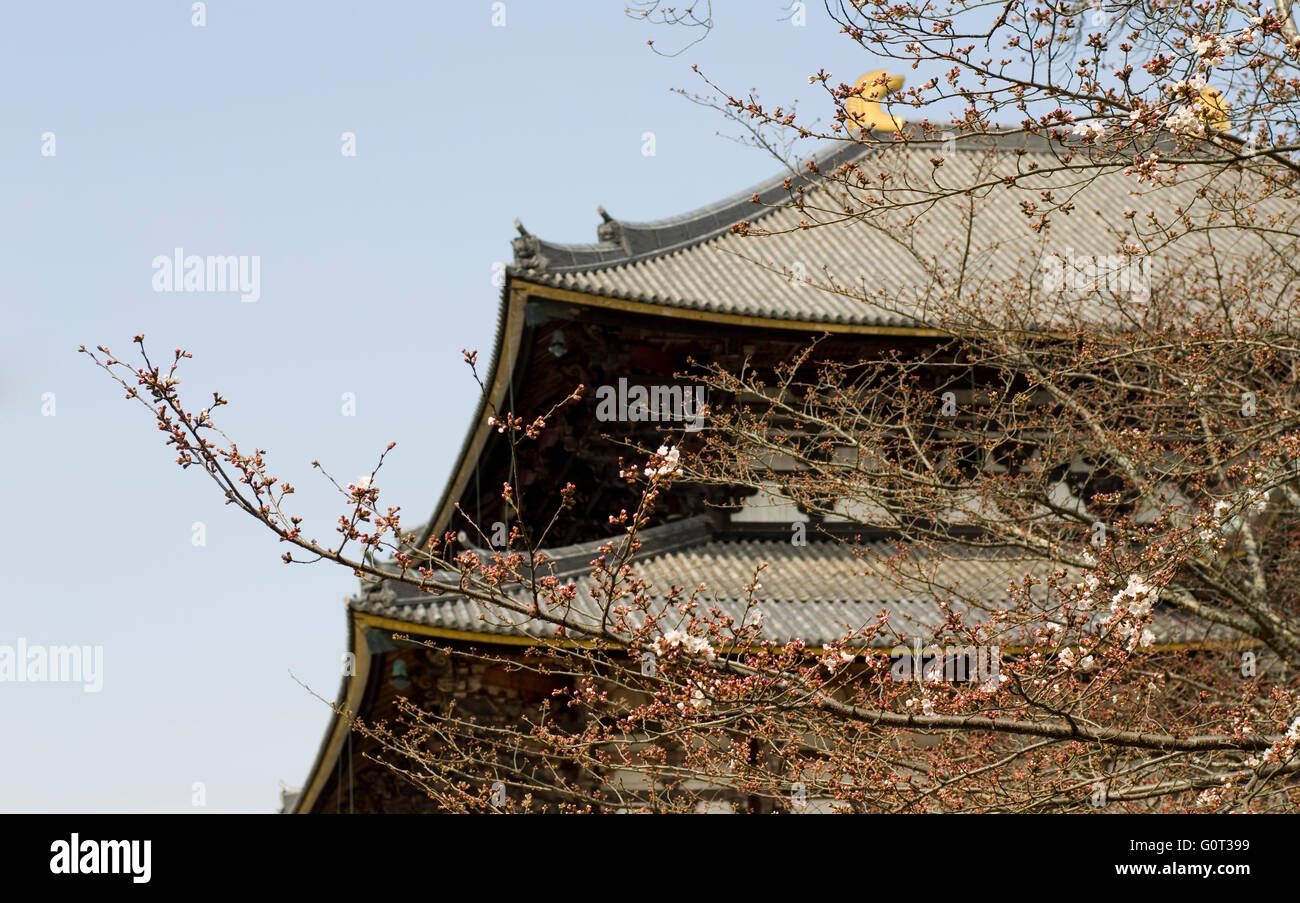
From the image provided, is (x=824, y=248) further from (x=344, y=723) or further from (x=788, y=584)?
(x=344, y=723)

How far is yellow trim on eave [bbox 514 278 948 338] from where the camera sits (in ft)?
43.6

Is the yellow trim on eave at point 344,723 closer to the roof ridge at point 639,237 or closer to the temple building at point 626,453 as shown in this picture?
the temple building at point 626,453

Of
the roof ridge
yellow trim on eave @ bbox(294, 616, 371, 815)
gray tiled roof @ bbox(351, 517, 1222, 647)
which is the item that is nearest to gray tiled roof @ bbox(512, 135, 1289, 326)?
the roof ridge

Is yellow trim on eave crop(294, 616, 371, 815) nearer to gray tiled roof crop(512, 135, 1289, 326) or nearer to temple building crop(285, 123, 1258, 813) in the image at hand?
temple building crop(285, 123, 1258, 813)

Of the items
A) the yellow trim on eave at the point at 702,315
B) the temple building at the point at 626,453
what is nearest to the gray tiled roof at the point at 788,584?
the temple building at the point at 626,453

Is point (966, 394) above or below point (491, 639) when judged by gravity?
above

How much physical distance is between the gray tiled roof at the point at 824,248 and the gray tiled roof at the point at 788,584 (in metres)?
2.29

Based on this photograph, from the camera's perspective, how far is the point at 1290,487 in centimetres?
968

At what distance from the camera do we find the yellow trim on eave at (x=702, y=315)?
13.3 meters

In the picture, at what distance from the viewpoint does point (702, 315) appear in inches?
533

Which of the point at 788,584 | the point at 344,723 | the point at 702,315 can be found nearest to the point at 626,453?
the point at 702,315
